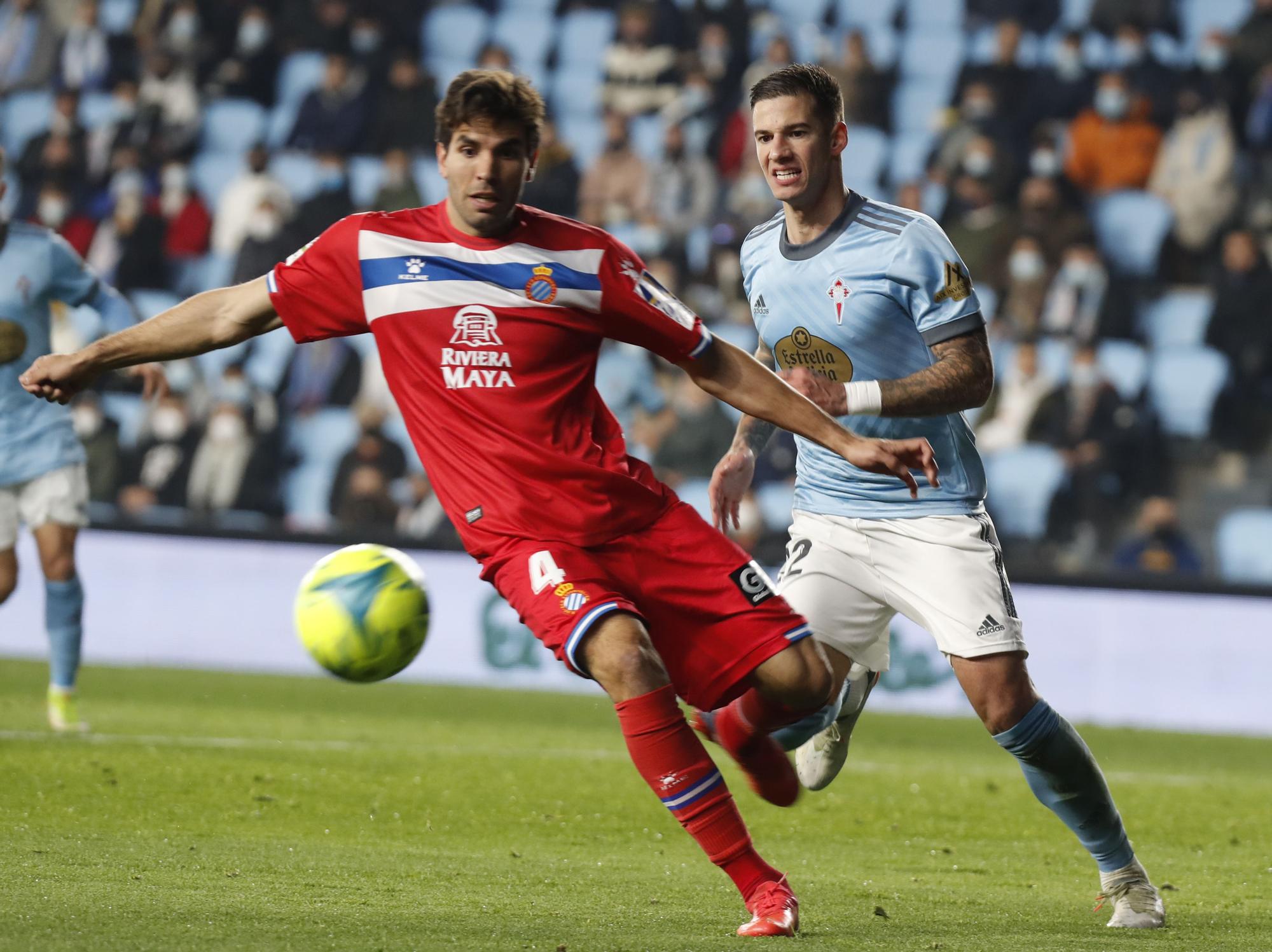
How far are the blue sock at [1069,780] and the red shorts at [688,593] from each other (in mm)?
828

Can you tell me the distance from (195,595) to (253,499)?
3.95ft

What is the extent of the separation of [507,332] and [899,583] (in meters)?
1.55

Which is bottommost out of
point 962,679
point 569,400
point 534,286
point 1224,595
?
point 1224,595

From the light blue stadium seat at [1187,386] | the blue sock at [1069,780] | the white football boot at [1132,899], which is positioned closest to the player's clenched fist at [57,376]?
the blue sock at [1069,780]

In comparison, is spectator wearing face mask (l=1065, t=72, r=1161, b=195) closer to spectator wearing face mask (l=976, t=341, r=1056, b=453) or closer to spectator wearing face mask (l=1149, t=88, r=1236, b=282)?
spectator wearing face mask (l=1149, t=88, r=1236, b=282)

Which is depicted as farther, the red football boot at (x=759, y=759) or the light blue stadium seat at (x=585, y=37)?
the light blue stadium seat at (x=585, y=37)

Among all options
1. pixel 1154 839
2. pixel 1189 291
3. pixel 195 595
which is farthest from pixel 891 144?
pixel 1154 839

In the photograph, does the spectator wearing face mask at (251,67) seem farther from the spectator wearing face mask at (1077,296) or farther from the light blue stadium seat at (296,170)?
the spectator wearing face mask at (1077,296)

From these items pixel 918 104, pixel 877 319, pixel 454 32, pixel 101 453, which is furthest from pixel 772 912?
pixel 454 32

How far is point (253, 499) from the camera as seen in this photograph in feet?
48.2

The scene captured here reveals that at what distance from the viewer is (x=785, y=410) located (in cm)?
468

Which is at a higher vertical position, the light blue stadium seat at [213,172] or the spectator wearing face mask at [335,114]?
the spectator wearing face mask at [335,114]

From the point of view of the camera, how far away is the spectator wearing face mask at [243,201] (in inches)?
671

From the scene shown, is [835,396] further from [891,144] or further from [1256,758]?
[891,144]
